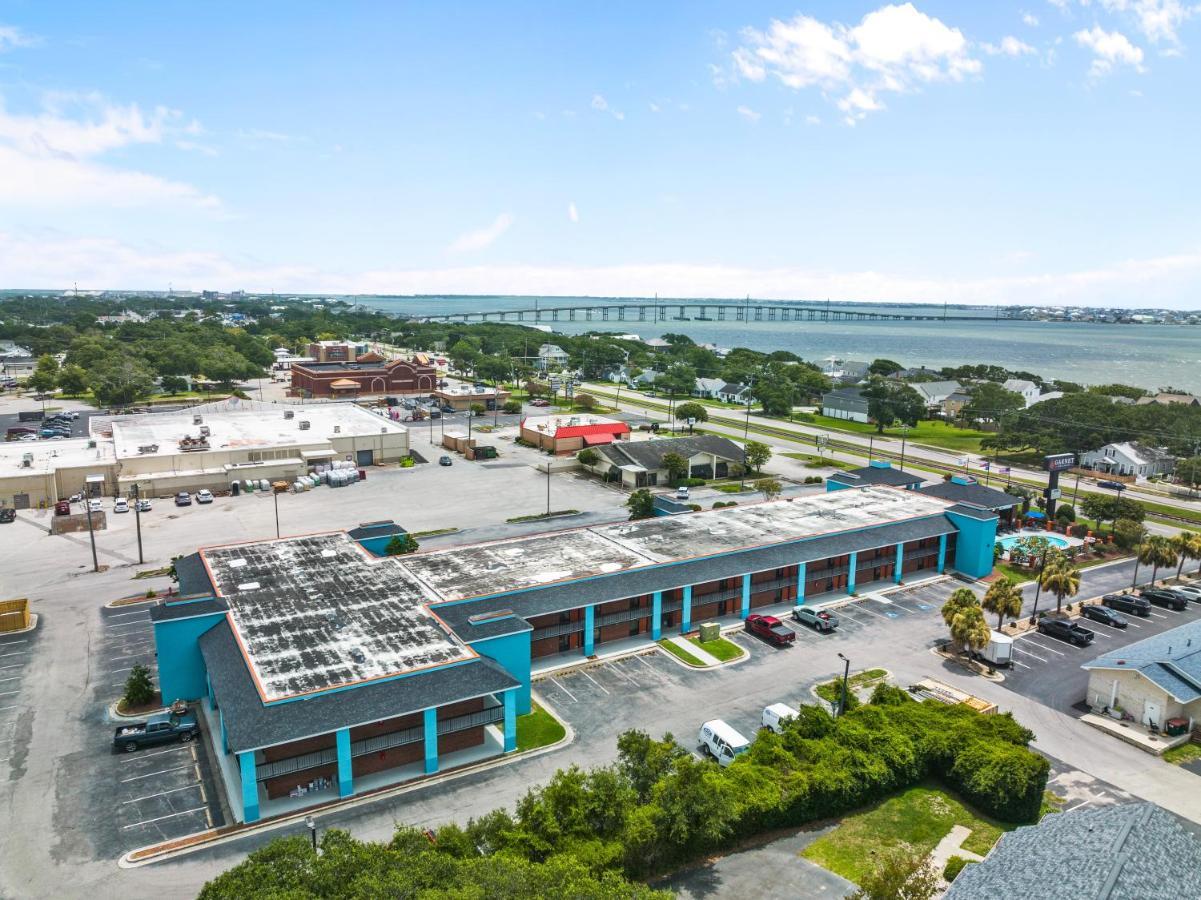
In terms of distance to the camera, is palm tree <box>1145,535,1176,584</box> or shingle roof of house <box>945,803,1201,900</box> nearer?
shingle roof of house <box>945,803,1201,900</box>

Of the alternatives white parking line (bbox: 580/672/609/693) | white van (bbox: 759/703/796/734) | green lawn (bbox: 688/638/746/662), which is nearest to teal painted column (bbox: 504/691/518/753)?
white parking line (bbox: 580/672/609/693)

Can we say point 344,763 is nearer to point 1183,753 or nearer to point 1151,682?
point 1151,682

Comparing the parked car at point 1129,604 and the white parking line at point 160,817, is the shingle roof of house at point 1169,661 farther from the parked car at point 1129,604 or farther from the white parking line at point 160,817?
the white parking line at point 160,817

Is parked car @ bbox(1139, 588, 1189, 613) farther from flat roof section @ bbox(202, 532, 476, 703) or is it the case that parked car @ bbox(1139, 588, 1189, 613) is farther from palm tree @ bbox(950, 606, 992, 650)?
flat roof section @ bbox(202, 532, 476, 703)

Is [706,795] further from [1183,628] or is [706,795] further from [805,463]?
[805,463]

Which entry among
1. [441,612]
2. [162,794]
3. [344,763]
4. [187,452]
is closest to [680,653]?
[441,612]

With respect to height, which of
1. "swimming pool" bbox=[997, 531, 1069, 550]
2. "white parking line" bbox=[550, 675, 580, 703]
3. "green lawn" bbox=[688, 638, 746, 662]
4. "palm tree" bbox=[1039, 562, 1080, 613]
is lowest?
"white parking line" bbox=[550, 675, 580, 703]

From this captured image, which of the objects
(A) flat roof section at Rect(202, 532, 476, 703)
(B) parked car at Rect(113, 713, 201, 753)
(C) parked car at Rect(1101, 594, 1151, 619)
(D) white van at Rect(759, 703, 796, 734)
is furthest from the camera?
(C) parked car at Rect(1101, 594, 1151, 619)

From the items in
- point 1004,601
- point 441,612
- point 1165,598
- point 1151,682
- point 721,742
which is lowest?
point 1165,598
